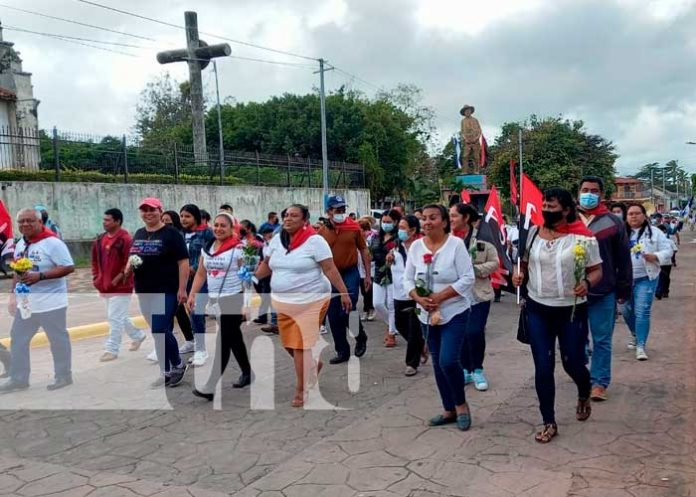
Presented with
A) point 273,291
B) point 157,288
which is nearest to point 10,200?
point 157,288

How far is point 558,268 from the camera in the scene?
14.7ft

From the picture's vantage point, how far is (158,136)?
45812 millimetres

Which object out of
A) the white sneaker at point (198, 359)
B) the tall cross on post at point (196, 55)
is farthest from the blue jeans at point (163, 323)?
the tall cross on post at point (196, 55)

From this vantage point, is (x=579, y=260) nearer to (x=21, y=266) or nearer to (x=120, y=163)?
(x=21, y=266)

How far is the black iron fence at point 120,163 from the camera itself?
17.9 metres

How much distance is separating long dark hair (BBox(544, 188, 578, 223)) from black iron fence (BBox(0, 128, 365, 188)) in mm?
16248

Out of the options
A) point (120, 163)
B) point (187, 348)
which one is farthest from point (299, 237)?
point (120, 163)

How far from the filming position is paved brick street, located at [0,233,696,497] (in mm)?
3908

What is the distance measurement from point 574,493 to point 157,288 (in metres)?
4.10

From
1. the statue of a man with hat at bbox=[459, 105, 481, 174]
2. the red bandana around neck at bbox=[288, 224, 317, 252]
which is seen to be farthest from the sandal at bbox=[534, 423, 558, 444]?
the statue of a man with hat at bbox=[459, 105, 481, 174]

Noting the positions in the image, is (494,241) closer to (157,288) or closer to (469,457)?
(469,457)

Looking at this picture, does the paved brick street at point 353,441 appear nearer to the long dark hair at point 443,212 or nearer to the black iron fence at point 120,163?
the long dark hair at point 443,212

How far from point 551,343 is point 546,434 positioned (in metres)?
0.61

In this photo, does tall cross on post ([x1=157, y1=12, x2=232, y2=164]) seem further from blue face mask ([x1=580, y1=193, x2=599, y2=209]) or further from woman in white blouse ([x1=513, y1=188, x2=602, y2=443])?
woman in white blouse ([x1=513, y1=188, x2=602, y2=443])
